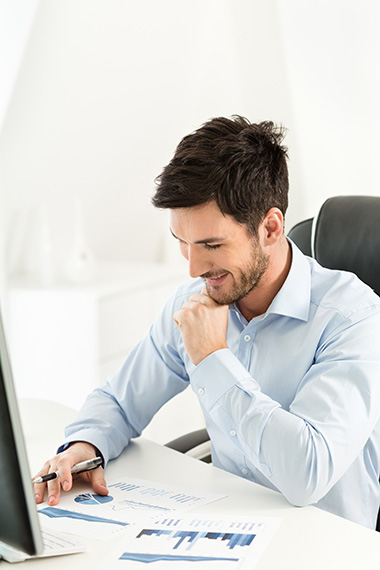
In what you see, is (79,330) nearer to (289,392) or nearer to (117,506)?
(289,392)

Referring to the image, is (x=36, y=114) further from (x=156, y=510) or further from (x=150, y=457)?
(x=156, y=510)

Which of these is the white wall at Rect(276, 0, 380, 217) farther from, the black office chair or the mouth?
the mouth

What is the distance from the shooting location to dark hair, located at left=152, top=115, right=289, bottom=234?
1457mm

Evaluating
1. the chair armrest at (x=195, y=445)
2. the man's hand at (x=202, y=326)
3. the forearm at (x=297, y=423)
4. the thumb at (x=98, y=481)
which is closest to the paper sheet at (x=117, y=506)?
the thumb at (x=98, y=481)

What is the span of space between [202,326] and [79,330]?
1.87 m

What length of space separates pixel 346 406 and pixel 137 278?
2271 mm

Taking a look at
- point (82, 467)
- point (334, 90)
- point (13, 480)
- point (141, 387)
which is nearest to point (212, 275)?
point (141, 387)

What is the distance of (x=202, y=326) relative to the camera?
4.75 ft

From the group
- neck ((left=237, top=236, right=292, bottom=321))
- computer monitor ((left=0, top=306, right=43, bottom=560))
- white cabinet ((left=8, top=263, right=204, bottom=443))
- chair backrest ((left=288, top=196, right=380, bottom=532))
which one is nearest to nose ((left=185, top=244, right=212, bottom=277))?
neck ((left=237, top=236, right=292, bottom=321))

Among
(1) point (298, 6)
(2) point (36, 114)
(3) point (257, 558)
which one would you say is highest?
(1) point (298, 6)

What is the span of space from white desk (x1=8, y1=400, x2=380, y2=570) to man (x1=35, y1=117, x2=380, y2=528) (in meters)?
0.04

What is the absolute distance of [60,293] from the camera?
3.28m

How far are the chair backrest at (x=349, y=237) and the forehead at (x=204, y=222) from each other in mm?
341

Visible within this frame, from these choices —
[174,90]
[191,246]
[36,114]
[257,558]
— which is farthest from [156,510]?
[174,90]
